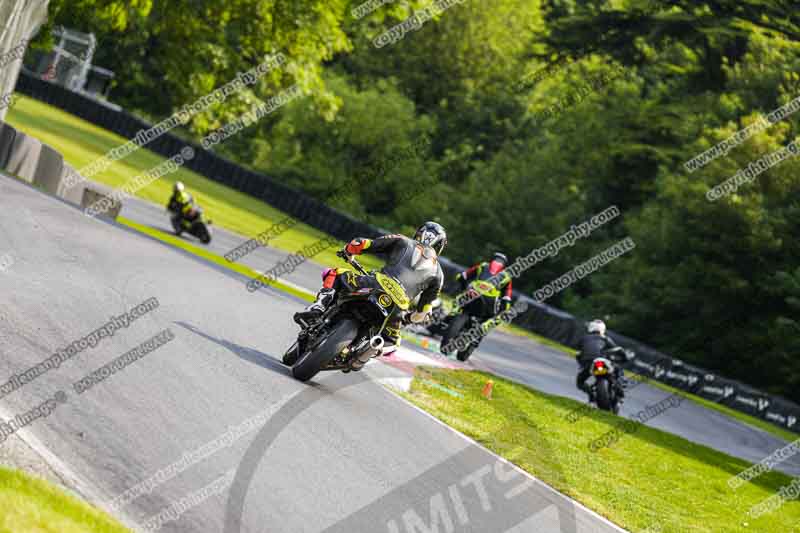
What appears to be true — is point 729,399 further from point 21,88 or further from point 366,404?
point 21,88

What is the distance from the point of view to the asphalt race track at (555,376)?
69.7ft

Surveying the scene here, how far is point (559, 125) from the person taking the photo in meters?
53.9

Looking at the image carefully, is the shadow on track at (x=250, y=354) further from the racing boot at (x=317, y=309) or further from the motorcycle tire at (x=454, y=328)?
the motorcycle tire at (x=454, y=328)

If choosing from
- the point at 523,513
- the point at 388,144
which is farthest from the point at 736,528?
the point at 388,144

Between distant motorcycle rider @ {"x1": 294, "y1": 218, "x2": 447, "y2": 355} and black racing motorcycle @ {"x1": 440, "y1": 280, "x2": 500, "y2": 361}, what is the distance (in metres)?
7.62

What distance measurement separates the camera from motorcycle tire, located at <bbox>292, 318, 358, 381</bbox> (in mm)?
10633

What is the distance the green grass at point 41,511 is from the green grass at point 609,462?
18.9 feet

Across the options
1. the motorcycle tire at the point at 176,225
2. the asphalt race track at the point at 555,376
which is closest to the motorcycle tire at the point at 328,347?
the asphalt race track at the point at 555,376

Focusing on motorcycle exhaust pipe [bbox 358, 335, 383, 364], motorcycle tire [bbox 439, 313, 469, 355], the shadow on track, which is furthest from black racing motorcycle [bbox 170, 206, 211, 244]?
motorcycle exhaust pipe [bbox 358, 335, 383, 364]

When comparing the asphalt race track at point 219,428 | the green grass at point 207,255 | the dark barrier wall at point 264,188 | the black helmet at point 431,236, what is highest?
the black helmet at point 431,236

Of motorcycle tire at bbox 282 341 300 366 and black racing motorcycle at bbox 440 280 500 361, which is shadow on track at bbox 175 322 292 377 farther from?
black racing motorcycle at bbox 440 280 500 361

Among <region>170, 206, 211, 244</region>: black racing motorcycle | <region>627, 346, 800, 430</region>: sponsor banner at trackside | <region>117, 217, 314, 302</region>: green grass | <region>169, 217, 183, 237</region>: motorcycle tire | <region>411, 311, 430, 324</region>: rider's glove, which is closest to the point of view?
<region>411, 311, 430, 324</region>: rider's glove

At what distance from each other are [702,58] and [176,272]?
36.9 metres

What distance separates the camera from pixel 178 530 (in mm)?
6223
